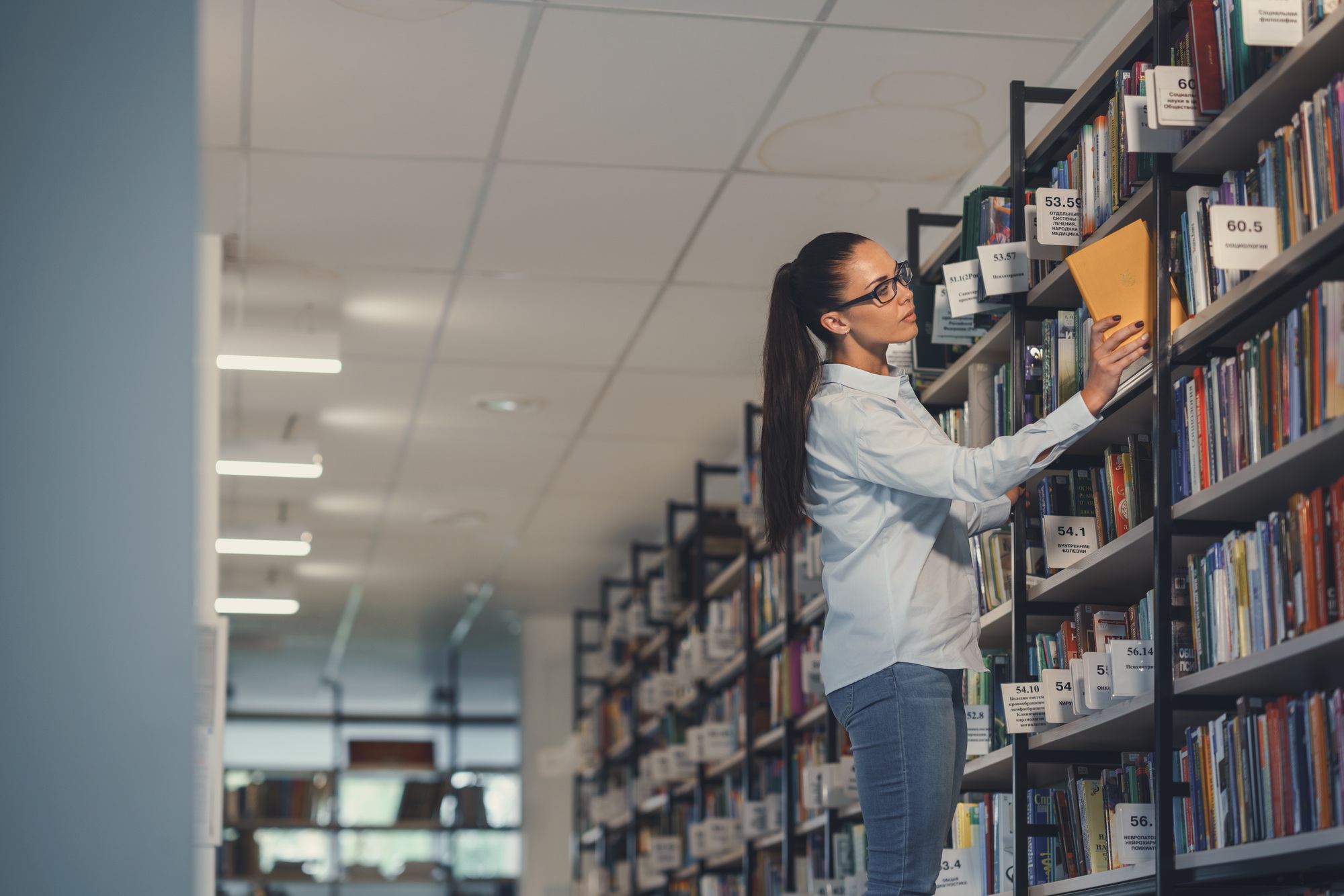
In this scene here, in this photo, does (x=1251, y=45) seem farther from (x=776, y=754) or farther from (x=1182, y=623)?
(x=776, y=754)

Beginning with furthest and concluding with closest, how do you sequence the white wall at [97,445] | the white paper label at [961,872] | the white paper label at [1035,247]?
the white paper label at [961,872] → the white paper label at [1035,247] → the white wall at [97,445]

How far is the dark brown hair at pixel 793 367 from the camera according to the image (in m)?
2.37

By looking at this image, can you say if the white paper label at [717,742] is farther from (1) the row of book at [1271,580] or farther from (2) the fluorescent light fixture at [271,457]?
(1) the row of book at [1271,580]

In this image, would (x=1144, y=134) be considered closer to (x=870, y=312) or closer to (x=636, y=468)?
(x=870, y=312)

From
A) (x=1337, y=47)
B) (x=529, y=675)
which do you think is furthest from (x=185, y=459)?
(x=529, y=675)

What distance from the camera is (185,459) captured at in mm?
1225

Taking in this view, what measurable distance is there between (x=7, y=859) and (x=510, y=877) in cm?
1249

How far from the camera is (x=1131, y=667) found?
2.54 meters

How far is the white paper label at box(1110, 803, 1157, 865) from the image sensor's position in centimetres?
252

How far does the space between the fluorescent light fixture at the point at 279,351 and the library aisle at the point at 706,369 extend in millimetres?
28

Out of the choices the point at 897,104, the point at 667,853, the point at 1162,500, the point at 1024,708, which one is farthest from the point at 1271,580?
the point at 667,853

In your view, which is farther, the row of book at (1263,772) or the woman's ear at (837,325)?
the woman's ear at (837,325)

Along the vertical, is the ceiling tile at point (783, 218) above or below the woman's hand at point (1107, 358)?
above

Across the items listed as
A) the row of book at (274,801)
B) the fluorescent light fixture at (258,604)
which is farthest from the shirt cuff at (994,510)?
the row of book at (274,801)
